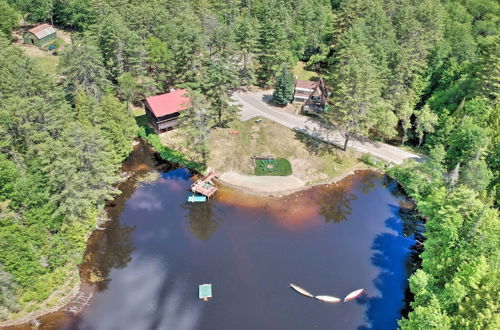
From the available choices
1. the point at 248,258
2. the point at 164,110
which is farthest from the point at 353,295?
the point at 164,110

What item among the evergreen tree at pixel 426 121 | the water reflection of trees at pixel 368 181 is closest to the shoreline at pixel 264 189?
the water reflection of trees at pixel 368 181

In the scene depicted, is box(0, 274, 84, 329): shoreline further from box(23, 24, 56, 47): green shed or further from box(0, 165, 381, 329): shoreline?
box(23, 24, 56, 47): green shed

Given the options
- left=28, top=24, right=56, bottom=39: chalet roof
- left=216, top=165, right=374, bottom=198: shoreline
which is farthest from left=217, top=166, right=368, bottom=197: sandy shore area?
left=28, top=24, right=56, bottom=39: chalet roof

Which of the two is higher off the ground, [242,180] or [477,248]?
[477,248]

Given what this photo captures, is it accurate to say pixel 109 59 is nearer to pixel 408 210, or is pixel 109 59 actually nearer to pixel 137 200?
pixel 137 200

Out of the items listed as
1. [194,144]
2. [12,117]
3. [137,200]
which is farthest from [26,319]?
[194,144]

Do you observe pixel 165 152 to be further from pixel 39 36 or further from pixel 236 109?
pixel 39 36
